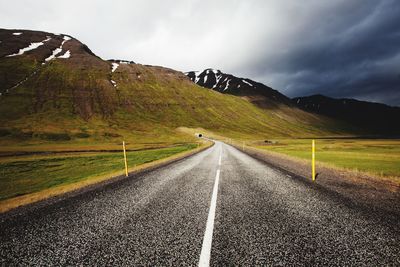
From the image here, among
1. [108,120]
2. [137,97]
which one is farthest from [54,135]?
[137,97]

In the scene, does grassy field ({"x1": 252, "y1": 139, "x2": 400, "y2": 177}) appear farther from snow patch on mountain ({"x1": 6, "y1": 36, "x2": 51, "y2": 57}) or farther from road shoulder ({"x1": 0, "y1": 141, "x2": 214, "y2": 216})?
snow patch on mountain ({"x1": 6, "y1": 36, "x2": 51, "y2": 57})

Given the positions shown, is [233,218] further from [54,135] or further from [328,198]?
[54,135]

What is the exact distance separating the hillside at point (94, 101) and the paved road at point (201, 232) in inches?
3298

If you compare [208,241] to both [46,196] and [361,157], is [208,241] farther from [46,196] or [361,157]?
[361,157]

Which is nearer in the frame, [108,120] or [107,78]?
[108,120]

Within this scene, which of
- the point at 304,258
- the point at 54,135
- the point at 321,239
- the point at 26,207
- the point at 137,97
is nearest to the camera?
the point at 304,258

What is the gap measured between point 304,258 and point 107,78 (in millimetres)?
166529

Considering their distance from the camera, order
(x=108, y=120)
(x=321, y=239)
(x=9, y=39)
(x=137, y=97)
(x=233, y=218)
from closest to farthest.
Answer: (x=321, y=239) → (x=233, y=218) → (x=108, y=120) → (x=137, y=97) → (x=9, y=39)

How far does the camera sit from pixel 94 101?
12612 centimetres

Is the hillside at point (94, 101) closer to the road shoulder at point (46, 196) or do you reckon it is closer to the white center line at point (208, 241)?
the road shoulder at point (46, 196)

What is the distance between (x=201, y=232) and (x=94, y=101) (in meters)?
137

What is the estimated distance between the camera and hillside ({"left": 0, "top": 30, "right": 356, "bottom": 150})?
9506cm

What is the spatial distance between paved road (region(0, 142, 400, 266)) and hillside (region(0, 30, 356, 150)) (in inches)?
3298

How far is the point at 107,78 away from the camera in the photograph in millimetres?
151875
